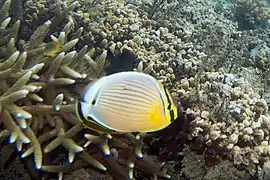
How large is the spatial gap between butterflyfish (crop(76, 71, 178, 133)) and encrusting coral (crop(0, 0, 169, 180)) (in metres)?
0.96

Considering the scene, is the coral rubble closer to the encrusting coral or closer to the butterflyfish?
the encrusting coral

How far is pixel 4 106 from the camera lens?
9.11 ft

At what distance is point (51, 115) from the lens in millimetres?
3002

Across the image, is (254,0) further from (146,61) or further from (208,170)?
(208,170)

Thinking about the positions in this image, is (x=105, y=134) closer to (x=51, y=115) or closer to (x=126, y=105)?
(x=51, y=115)

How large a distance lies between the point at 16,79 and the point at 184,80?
1.71 meters

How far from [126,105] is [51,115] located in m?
1.29

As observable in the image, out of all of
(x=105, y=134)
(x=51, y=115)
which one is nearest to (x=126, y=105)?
(x=105, y=134)

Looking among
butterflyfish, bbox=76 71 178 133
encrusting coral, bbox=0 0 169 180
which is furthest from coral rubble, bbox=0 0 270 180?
butterflyfish, bbox=76 71 178 133

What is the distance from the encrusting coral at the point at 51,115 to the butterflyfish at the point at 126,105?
959 mm

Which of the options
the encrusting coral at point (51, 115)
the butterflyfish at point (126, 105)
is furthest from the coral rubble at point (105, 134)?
the butterflyfish at point (126, 105)

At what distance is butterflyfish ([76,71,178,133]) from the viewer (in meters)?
1.83

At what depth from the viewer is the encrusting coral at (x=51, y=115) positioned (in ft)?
9.09

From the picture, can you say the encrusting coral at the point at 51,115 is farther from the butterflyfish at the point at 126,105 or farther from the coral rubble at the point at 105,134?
the butterflyfish at the point at 126,105
